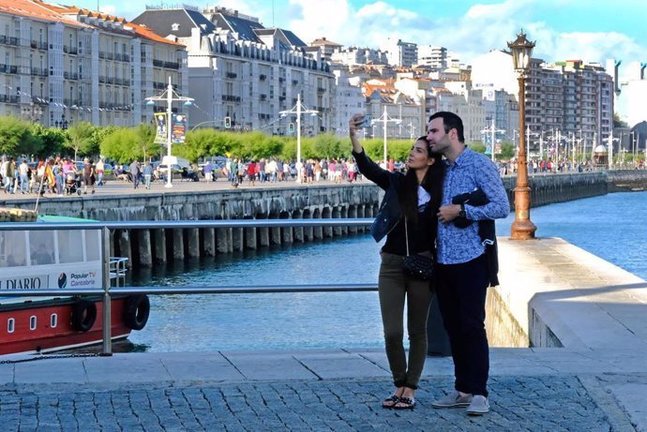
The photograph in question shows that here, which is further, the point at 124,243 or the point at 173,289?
the point at 124,243

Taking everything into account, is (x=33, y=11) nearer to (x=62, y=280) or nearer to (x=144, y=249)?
(x=144, y=249)

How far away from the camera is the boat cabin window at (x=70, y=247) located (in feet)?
59.4

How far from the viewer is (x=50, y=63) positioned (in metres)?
105

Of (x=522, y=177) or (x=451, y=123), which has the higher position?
(x=451, y=123)

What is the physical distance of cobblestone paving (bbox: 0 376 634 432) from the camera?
746cm

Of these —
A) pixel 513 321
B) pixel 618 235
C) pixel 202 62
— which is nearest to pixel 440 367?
pixel 513 321

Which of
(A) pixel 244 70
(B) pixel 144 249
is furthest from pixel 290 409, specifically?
(A) pixel 244 70

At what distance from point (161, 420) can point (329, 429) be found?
34.8 inches

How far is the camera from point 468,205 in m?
7.80

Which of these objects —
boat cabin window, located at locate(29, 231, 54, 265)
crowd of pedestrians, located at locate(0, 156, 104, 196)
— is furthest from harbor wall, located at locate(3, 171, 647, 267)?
boat cabin window, located at locate(29, 231, 54, 265)

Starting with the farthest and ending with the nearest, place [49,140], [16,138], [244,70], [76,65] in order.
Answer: [244,70] → [76,65] → [49,140] → [16,138]

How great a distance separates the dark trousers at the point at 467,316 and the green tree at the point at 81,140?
268 ft

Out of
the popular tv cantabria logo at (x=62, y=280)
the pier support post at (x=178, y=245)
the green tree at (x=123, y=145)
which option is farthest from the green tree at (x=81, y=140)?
the popular tv cantabria logo at (x=62, y=280)

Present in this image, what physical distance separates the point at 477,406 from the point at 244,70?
139 m
